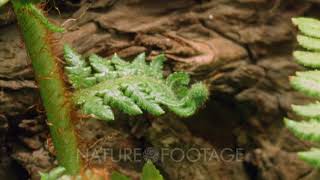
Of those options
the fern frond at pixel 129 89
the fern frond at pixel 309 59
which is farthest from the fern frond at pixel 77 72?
the fern frond at pixel 309 59

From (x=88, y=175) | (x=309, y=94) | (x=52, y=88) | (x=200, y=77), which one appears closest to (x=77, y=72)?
(x=52, y=88)

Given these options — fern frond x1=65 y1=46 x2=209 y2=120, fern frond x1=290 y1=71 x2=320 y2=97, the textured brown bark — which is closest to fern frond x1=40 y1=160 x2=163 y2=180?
fern frond x1=65 y1=46 x2=209 y2=120

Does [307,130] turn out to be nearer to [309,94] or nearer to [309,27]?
[309,94]

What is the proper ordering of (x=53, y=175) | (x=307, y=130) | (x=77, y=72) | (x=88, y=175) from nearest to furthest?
(x=307, y=130), (x=53, y=175), (x=88, y=175), (x=77, y=72)

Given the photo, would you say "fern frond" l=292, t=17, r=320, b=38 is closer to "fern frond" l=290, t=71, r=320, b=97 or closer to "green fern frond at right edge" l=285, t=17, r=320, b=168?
"green fern frond at right edge" l=285, t=17, r=320, b=168

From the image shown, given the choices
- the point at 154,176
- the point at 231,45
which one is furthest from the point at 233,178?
the point at 154,176

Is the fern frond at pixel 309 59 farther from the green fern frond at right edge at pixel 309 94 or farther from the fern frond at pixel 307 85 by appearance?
the fern frond at pixel 307 85

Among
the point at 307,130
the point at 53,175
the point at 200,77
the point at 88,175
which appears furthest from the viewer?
the point at 200,77
